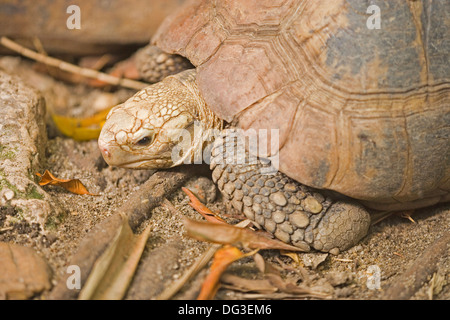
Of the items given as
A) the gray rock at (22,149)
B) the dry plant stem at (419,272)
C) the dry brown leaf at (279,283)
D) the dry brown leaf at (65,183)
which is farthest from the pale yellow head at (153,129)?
the dry plant stem at (419,272)

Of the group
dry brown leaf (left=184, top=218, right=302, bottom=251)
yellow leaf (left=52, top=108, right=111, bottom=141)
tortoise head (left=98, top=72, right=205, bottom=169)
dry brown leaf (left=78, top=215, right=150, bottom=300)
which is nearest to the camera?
dry brown leaf (left=78, top=215, right=150, bottom=300)

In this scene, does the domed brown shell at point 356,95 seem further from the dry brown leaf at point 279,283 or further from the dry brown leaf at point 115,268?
the dry brown leaf at point 115,268

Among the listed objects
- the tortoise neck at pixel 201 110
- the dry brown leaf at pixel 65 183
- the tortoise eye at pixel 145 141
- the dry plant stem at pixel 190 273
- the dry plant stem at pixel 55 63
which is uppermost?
the dry plant stem at pixel 55 63

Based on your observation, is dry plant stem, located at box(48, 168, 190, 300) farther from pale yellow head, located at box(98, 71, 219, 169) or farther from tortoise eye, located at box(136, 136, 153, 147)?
tortoise eye, located at box(136, 136, 153, 147)

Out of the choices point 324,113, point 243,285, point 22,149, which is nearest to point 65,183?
point 22,149

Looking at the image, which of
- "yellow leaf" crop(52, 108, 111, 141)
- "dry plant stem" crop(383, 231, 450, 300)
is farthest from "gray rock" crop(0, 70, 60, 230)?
"dry plant stem" crop(383, 231, 450, 300)

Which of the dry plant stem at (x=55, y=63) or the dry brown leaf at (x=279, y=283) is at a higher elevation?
the dry plant stem at (x=55, y=63)
